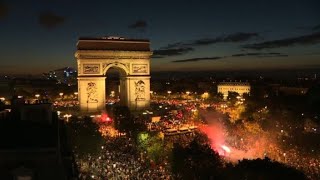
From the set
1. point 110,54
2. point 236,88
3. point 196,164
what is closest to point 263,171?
point 196,164

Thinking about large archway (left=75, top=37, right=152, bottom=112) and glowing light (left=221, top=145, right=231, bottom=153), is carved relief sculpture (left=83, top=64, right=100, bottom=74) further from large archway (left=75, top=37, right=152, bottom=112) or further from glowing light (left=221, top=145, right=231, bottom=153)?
glowing light (left=221, top=145, right=231, bottom=153)

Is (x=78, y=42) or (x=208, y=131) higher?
(x=78, y=42)

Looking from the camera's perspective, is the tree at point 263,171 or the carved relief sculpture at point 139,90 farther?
the carved relief sculpture at point 139,90

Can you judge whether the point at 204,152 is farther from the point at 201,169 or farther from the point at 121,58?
the point at 121,58

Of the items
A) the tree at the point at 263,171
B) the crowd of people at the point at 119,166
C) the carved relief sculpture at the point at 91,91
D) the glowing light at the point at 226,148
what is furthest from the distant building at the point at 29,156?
the carved relief sculpture at the point at 91,91

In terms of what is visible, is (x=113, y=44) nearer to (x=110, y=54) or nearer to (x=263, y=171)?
(x=110, y=54)

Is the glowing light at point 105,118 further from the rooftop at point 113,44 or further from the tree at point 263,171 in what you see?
the tree at point 263,171

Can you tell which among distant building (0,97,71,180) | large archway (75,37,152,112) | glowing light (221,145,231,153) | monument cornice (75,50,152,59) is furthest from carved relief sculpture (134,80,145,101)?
distant building (0,97,71,180)

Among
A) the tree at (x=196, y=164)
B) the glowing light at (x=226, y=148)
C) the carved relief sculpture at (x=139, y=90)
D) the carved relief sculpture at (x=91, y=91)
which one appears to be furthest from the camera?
the carved relief sculpture at (x=139, y=90)

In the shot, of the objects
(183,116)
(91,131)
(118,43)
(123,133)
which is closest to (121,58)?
(118,43)
